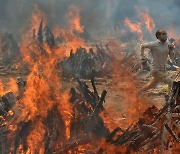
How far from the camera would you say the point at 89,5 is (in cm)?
2811

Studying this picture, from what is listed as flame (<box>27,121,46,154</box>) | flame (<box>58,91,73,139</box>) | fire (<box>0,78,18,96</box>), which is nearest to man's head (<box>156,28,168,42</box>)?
flame (<box>58,91,73,139</box>)

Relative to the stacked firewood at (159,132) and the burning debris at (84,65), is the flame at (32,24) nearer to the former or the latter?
the burning debris at (84,65)

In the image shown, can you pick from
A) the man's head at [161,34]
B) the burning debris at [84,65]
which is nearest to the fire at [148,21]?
the burning debris at [84,65]

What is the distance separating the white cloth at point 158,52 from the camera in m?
7.05

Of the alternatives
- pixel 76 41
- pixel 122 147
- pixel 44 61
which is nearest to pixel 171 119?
pixel 122 147

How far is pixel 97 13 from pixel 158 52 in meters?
22.0

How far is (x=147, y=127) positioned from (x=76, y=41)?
11.1 metres

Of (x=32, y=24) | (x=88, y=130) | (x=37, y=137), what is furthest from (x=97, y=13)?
(x=37, y=137)

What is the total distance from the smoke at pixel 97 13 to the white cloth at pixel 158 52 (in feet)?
59.8

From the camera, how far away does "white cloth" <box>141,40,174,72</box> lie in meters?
7.05

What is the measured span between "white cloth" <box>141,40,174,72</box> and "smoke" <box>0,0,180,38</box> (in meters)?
18.2

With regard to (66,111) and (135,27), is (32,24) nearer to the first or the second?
(135,27)

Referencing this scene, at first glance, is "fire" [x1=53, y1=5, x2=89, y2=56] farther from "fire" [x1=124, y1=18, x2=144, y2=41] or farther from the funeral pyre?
the funeral pyre

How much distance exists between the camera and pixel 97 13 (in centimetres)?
2856
